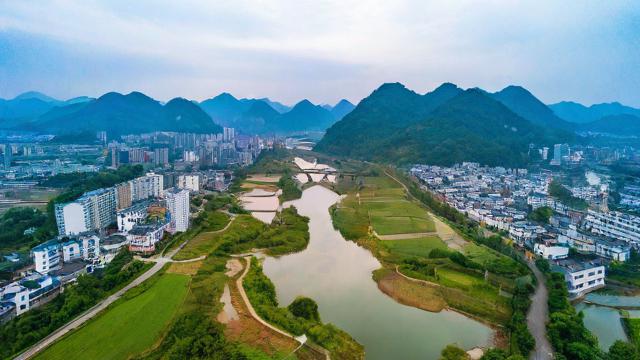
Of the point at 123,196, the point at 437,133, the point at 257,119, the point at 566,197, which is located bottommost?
the point at 123,196

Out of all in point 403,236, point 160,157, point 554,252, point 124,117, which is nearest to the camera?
point 554,252

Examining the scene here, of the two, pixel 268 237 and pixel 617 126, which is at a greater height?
pixel 617 126

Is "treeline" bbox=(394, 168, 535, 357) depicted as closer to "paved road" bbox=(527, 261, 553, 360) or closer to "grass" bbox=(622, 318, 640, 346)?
"paved road" bbox=(527, 261, 553, 360)

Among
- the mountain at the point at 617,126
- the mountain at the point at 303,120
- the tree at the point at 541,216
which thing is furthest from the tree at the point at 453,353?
the mountain at the point at 303,120

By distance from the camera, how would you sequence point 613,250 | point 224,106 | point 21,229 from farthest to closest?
point 224,106 → point 21,229 → point 613,250

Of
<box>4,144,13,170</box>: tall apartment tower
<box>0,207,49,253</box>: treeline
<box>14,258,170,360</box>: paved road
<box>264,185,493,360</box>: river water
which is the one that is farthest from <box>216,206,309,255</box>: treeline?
<box>4,144,13,170</box>: tall apartment tower

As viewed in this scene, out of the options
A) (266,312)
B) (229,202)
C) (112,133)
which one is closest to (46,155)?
(112,133)

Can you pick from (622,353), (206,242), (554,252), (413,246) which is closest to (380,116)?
(413,246)

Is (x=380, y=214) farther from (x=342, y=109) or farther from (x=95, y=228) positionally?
A: (x=342, y=109)

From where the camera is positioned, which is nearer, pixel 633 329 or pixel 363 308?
pixel 633 329
